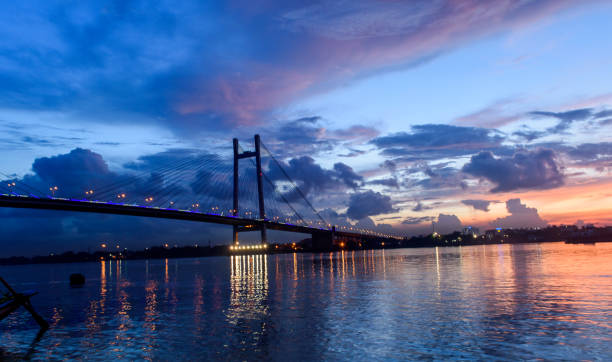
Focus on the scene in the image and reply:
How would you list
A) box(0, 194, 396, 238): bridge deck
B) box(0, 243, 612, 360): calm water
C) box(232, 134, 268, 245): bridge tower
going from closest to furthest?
box(0, 243, 612, 360): calm water, box(0, 194, 396, 238): bridge deck, box(232, 134, 268, 245): bridge tower

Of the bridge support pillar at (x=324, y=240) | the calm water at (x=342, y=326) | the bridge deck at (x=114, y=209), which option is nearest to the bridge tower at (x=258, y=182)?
the bridge deck at (x=114, y=209)

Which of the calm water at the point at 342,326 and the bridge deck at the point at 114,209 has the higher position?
the bridge deck at the point at 114,209

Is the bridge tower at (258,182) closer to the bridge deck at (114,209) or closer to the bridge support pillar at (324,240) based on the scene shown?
the bridge deck at (114,209)

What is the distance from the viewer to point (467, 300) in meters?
25.7

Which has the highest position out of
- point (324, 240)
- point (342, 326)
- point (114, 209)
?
point (114, 209)

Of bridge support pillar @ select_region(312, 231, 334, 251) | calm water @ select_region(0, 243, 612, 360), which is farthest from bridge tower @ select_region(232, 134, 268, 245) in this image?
calm water @ select_region(0, 243, 612, 360)

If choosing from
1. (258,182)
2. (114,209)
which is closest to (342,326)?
(114,209)

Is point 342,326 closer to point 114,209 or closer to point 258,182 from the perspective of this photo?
point 114,209

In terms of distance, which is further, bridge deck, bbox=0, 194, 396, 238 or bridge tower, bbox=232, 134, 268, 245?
bridge tower, bbox=232, 134, 268, 245

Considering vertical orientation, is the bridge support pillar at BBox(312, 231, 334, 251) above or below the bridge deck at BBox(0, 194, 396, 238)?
below

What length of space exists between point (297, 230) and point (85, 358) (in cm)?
11021

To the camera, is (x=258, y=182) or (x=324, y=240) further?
(x=324, y=240)

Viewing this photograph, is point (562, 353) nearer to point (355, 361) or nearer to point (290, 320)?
point (355, 361)

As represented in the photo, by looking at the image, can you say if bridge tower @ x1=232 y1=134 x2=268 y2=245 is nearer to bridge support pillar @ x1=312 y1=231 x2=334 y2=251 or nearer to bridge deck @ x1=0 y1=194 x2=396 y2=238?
bridge deck @ x1=0 y1=194 x2=396 y2=238
